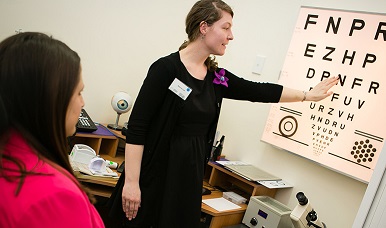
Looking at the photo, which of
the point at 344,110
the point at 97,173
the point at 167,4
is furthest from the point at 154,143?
the point at 167,4

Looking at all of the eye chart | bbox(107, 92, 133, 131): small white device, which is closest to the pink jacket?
the eye chart

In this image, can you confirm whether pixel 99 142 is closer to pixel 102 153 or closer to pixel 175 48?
pixel 102 153

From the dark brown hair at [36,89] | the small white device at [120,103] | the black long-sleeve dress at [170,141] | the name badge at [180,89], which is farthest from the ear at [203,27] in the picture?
the small white device at [120,103]

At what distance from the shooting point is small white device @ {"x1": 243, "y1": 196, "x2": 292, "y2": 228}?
2156mm

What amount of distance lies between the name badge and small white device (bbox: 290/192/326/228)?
2.77ft

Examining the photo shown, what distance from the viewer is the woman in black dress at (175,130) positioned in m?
1.55

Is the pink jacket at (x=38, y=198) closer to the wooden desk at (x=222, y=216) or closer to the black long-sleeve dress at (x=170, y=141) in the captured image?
the black long-sleeve dress at (x=170, y=141)

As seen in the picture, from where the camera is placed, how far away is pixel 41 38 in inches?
28.5

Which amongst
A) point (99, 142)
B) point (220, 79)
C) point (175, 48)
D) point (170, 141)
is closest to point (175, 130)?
point (170, 141)

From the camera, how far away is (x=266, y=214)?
7.22 feet

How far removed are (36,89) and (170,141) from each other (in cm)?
97

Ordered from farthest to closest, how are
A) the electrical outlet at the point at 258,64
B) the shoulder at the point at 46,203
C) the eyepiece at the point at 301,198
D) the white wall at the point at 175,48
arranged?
the electrical outlet at the point at 258,64 < the white wall at the point at 175,48 < the eyepiece at the point at 301,198 < the shoulder at the point at 46,203

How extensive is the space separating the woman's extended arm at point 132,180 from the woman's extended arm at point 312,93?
2.88 feet

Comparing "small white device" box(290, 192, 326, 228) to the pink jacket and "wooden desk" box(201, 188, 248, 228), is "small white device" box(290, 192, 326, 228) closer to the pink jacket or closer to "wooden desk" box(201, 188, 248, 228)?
"wooden desk" box(201, 188, 248, 228)
